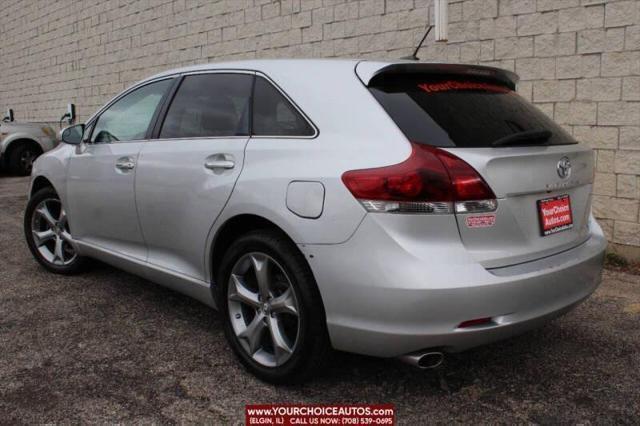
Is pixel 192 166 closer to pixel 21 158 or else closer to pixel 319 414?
pixel 319 414

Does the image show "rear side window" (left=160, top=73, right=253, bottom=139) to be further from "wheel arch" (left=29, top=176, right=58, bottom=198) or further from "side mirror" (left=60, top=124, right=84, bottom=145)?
"wheel arch" (left=29, top=176, right=58, bottom=198)

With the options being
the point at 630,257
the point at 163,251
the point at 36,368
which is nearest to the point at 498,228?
the point at 163,251

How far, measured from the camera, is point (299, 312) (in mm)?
2561

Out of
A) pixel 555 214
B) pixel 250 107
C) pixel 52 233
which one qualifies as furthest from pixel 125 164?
pixel 555 214

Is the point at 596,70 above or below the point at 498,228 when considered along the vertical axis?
above

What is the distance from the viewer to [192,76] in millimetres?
3543

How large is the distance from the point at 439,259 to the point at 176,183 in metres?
1.60

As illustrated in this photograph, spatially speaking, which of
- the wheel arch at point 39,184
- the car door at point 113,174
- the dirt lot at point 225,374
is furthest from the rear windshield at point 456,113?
the wheel arch at point 39,184

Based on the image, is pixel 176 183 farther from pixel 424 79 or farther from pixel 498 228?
pixel 498 228

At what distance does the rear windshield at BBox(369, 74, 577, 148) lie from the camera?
2457mm

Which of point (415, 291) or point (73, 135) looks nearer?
point (415, 291)

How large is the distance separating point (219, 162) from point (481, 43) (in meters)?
3.68

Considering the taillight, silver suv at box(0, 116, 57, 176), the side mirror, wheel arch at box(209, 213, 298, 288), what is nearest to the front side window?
the side mirror

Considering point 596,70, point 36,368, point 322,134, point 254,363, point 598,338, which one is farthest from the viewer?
point 596,70
